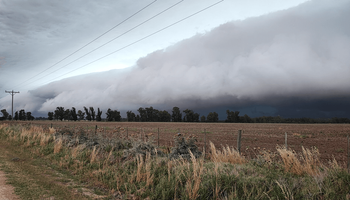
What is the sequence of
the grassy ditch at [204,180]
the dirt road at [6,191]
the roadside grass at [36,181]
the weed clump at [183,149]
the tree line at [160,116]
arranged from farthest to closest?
the tree line at [160,116] → the weed clump at [183,149] → the roadside grass at [36,181] → the dirt road at [6,191] → the grassy ditch at [204,180]

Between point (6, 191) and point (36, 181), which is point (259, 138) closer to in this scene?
point (36, 181)

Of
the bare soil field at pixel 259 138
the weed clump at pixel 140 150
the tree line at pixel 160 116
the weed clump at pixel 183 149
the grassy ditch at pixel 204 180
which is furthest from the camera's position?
the tree line at pixel 160 116

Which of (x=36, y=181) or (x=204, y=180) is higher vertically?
(x=204, y=180)

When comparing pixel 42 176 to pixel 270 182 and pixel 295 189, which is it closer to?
pixel 270 182

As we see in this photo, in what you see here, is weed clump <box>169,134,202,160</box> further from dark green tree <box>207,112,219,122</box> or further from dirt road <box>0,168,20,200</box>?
dark green tree <box>207,112,219,122</box>

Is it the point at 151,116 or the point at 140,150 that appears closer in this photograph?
the point at 140,150

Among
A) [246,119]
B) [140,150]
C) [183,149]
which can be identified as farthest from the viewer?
[246,119]

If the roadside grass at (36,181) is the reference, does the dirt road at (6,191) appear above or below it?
above

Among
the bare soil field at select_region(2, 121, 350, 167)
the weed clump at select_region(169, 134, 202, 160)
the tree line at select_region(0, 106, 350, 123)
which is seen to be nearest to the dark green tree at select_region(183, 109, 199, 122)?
the tree line at select_region(0, 106, 350, 123)

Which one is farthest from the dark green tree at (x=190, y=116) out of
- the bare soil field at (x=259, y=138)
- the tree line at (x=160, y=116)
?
the bare soil field at (x=259, y=138)

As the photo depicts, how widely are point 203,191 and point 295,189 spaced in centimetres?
281

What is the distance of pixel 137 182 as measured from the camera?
841cm

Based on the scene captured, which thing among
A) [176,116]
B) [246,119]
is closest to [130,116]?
[176,116]

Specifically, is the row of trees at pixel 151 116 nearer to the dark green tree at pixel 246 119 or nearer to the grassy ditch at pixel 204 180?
the dark green tree at pixel 246 119
